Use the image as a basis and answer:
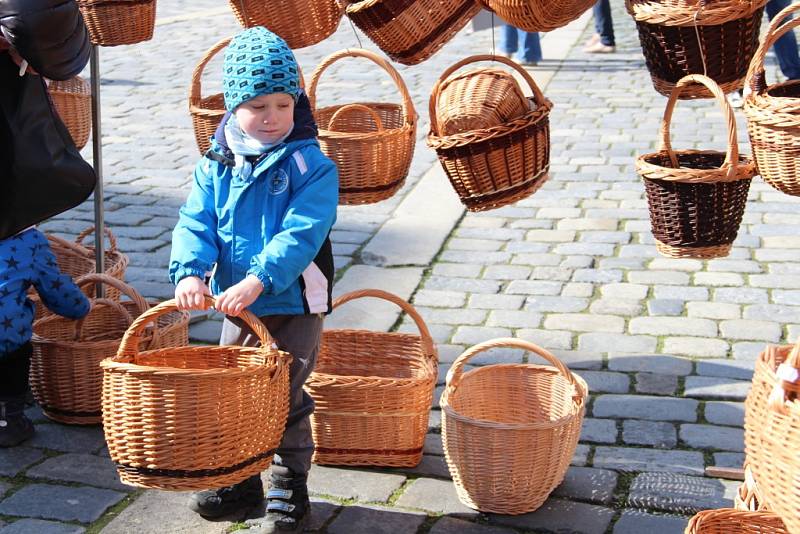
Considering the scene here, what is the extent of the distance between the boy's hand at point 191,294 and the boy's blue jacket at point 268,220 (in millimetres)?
64

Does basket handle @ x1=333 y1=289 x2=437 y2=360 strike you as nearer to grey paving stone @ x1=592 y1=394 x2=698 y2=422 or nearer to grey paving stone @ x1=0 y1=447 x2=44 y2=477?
grey paving stone @ x1=592 y1=394 x2=698 y2=422

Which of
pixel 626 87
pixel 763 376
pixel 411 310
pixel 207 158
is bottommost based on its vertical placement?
pixel 626 87

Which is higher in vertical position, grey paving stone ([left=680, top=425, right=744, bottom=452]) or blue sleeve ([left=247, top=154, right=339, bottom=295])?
blue sleeve ([left=247, top=154, right=339, bottom=295])

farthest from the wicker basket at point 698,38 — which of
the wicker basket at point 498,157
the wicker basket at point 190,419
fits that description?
the wicker basket at point 190,419

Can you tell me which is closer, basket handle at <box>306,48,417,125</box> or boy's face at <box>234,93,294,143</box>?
boy's face at <box>234,93,294,143</box>

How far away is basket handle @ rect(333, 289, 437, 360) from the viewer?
13.1 ft

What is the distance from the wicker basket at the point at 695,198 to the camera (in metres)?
3.61

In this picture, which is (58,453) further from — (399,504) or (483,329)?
(483,329)

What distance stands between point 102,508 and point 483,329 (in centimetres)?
210

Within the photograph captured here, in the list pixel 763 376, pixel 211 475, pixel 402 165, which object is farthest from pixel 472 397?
pixel 763 376

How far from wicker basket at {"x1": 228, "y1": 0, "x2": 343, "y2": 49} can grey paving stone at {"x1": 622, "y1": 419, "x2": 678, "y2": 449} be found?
5.92ft

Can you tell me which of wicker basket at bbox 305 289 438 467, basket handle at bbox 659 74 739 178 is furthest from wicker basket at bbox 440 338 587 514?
basket handle at bbox 659 74 739 178

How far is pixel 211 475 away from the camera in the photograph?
305 cm

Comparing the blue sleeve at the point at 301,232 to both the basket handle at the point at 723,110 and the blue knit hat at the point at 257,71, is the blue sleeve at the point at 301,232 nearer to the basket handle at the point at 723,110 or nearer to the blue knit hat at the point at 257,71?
the blue knit hat at the point at 257,71
